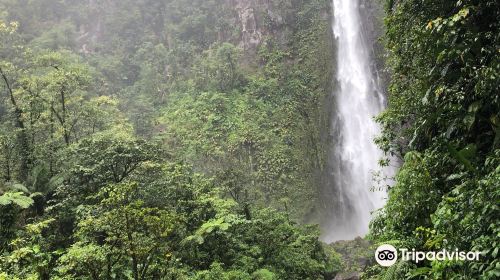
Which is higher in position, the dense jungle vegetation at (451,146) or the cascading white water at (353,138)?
the cascading white water at (353,138)

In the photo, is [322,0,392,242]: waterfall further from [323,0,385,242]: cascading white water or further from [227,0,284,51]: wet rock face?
[227,0,284,51]: wet rock face

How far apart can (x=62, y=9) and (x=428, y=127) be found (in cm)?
4373

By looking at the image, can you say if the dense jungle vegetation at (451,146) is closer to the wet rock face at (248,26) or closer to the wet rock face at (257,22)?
the wet rock face at (257,22)

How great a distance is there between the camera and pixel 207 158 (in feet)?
87.8

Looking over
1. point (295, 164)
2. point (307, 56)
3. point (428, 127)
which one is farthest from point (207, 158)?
point (428, 127)

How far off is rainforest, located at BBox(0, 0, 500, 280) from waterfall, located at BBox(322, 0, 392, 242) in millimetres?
103

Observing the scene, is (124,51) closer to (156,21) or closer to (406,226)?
(156,21)

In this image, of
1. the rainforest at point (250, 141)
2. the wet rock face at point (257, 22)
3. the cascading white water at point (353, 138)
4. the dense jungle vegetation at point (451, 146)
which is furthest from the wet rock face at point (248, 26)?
the dense jungle vegetation at point (451, 146)

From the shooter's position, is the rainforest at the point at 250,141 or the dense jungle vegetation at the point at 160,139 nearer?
the rainforest at the point at 250,141

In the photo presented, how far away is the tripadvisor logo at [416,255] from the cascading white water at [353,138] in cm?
1952

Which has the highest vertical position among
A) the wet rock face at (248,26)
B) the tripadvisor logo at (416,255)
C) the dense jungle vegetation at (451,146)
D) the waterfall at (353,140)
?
the wet rock face at (248,26)

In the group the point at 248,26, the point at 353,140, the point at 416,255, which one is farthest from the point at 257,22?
the point at 416,255

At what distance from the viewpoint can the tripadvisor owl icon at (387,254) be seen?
6.39 meters

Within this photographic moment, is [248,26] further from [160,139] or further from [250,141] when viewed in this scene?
[160,139]
